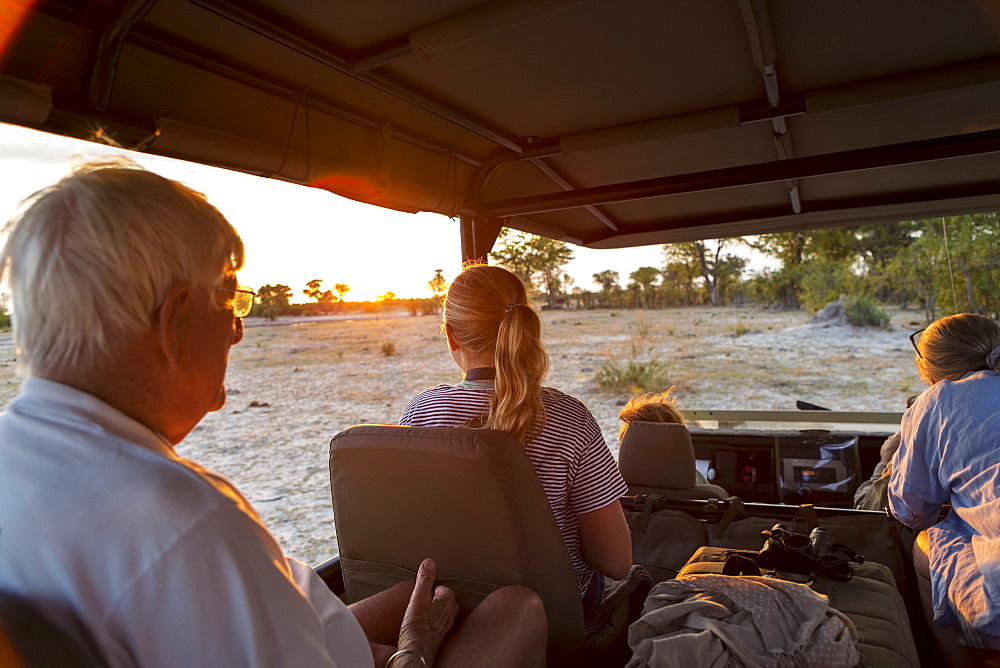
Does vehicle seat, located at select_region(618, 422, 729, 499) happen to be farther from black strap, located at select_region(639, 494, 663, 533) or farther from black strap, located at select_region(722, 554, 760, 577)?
black strap, located at select_region(722, 554, 760, 577)

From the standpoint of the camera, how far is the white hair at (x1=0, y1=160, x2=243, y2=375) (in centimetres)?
72

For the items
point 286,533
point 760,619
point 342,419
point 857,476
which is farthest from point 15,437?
point 342,419

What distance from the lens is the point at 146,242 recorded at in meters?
0.76

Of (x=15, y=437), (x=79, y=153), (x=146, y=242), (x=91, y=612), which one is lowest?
(x=91, y=612)

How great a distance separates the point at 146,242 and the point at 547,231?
302cm

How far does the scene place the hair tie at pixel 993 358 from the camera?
6.96 feet

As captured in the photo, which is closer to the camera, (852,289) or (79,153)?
(79,153)

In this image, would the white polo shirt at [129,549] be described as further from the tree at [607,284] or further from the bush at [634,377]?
the tree at [607,284]

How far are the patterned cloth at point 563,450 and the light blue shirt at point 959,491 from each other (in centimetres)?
110

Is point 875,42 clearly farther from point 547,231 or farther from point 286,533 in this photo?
point 286,533

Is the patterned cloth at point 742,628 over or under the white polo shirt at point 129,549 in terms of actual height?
under

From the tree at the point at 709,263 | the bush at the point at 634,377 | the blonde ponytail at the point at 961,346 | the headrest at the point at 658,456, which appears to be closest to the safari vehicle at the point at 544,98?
the headrest at the point at 658,456

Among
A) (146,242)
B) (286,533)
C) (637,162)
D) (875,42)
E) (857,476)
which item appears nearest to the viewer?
(146,242)

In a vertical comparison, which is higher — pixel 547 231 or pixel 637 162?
pixel 637 162
